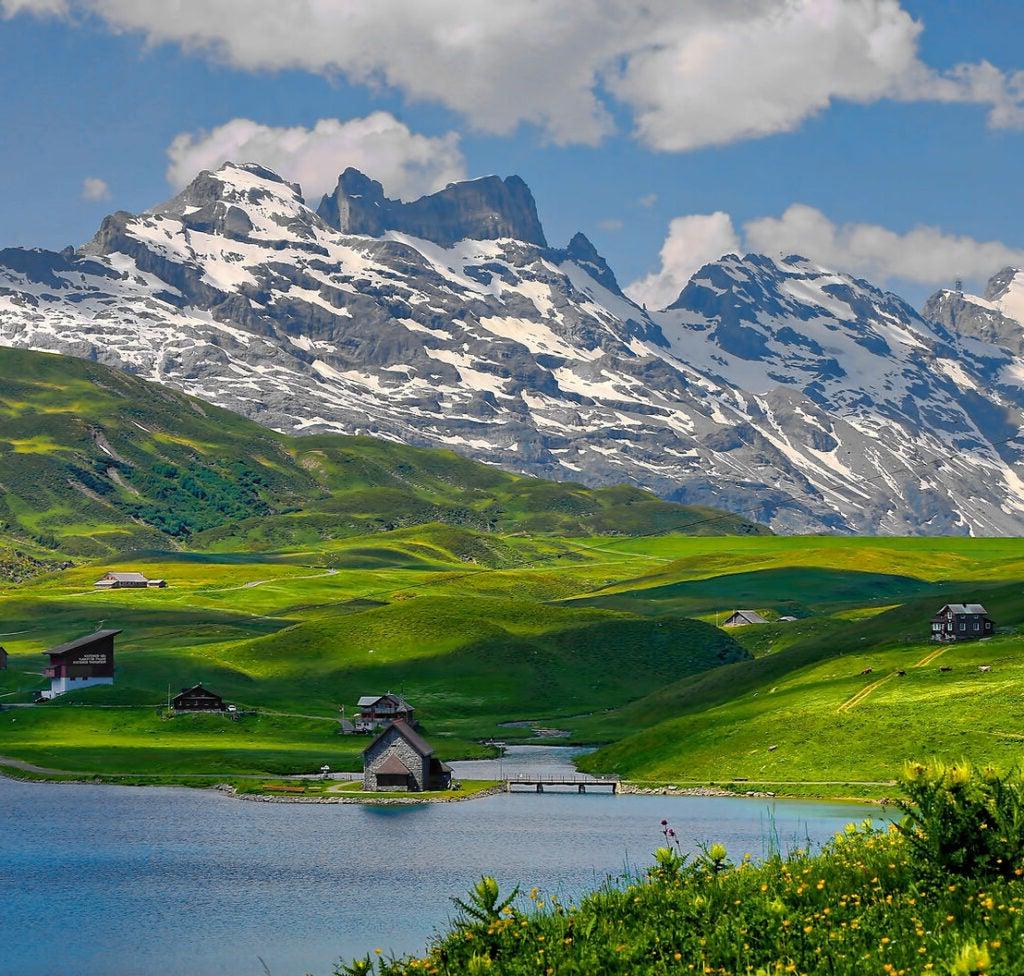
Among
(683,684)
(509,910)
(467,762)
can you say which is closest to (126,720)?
(467,762)

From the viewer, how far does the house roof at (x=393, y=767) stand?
136 meters

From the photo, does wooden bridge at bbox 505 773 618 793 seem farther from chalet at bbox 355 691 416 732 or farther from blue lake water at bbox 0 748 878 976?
chalet at bbox 355 691 416 732

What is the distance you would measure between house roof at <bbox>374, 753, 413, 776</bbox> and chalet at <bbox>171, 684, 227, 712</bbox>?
4828 centimetres

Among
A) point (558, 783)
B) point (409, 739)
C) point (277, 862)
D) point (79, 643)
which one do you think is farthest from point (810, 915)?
point (79, 643)

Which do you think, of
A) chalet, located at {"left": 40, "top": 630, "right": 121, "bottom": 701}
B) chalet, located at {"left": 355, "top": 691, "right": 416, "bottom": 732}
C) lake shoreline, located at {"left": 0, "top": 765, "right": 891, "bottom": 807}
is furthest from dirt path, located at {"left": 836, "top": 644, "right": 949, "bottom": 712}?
chalet, located at {"left": 40, "top": 630, "right": 121, "bottom": 701}

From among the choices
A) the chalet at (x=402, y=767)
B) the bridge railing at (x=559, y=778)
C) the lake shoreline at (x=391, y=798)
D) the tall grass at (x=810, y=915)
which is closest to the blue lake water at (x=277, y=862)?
the lake shoreline at (x=391, y=798)

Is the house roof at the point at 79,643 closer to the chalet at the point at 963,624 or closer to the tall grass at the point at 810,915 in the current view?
the chalet at the point at 963,624

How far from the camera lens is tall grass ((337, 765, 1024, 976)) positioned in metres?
29.5

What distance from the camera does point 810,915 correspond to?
33094mm

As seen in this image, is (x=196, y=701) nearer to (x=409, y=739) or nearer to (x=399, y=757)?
(x=409, y=739)

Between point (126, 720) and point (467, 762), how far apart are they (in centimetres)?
4256

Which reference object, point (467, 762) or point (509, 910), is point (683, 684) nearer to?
point (467, 762)

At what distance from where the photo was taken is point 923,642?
6801 inches

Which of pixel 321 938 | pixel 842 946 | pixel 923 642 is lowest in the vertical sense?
pixel 321 938
